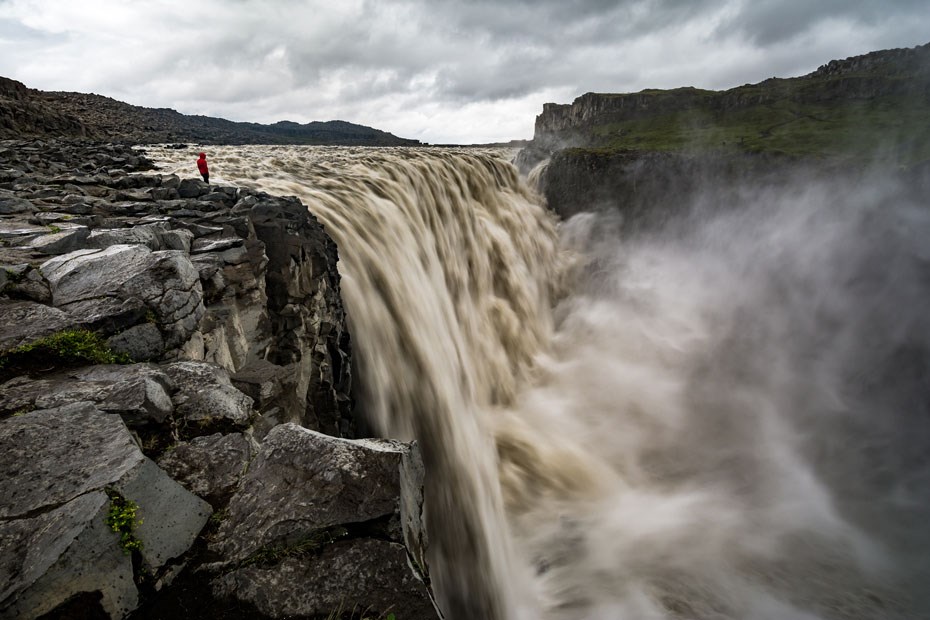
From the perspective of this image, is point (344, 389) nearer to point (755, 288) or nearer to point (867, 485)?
point (867, 485)

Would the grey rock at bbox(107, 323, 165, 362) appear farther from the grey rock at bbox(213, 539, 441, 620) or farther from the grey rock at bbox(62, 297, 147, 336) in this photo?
the grey rock at bbox(213, 539, 441, 620)

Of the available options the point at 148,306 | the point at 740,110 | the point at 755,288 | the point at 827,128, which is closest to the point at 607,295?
the point at 755,288

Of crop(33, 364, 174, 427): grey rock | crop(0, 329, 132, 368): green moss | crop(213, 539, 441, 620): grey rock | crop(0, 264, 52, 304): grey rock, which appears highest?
crop(0, 264, 52, 304): grey rock

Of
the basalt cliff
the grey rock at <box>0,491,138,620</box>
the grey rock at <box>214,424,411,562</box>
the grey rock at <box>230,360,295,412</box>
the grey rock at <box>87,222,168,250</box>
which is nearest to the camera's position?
the grey rock at <box>0,491,138,620</box>

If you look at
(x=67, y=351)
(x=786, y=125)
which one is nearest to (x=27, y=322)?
(x=67, y=351)

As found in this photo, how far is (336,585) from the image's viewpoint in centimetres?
327

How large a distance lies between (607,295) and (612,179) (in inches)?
519

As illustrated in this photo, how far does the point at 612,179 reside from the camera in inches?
1539

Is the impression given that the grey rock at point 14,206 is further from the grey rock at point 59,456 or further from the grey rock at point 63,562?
the grey rock at point 63,562

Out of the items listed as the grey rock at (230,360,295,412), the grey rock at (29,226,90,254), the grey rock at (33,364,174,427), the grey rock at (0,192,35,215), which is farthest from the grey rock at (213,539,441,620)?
the grey rock at (0,192,35,215)

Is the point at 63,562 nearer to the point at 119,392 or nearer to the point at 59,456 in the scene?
the point at 59,456

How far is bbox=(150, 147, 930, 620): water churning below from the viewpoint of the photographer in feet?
37.4

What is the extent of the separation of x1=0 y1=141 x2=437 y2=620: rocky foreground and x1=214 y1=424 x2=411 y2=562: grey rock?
0.01 meters

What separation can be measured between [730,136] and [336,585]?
94245mm
